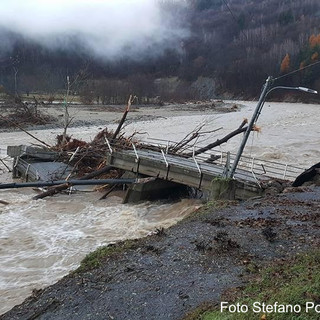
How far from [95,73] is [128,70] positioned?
13.8 meters

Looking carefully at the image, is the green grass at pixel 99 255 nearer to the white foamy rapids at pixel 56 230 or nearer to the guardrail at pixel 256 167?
the white foamy rapids at pixel 56 230

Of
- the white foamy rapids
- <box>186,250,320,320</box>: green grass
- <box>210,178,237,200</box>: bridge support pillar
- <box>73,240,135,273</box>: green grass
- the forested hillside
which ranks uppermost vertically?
the forested hillside

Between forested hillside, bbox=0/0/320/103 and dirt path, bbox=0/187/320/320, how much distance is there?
3660 inches

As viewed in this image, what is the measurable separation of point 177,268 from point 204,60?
159 m

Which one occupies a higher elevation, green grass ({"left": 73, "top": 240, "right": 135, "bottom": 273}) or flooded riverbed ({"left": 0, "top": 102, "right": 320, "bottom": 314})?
green grass ({"left": 73, "top": 240, "right": 135, "bottom": 273})

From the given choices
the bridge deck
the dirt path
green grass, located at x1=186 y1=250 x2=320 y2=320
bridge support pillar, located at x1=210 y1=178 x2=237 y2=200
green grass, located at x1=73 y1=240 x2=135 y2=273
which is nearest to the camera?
green grass, located at x1=186 y1=250 x2=320 y2=320

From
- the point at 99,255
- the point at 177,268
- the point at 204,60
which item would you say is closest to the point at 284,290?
the point at 177,268

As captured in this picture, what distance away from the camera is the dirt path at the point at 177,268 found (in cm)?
585

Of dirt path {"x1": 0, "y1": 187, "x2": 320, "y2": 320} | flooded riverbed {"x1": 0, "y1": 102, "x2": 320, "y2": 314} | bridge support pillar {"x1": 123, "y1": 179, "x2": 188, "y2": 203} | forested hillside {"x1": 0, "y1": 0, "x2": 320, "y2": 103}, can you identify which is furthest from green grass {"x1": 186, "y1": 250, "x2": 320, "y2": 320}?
forested hillside {"x1": 0, "y1": 0, "x2": 320, "y2": 103}

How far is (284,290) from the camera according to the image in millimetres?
4965

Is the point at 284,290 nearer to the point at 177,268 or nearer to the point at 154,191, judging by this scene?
the point at 177,268

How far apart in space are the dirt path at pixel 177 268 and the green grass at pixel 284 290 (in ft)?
1.59

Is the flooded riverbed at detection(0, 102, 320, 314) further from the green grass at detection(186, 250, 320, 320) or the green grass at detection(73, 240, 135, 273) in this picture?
the green grass at detection(186, 250, 320, 320)

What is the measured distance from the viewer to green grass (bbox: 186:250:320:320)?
4477 millimetres
